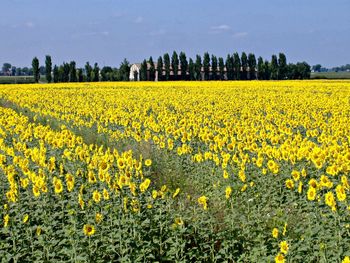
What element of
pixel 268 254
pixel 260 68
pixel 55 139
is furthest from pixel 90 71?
pixel 268 254

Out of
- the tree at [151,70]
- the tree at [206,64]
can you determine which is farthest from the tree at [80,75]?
the tree at [206,64]

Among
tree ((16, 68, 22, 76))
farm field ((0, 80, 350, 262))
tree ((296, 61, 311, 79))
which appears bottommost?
farm field ((0, 80, 350, 262))

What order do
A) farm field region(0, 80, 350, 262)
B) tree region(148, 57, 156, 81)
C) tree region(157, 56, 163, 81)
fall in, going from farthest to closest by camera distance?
tree region(157, 56, 163, 81), tree region(148, 57, 156, 81), farm field region(0, 80, 350, 262)

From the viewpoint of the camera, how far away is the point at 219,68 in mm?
89812

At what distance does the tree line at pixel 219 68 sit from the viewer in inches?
3270

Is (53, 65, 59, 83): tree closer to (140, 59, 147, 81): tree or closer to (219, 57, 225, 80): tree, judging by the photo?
(140, 59, 147, 81): tree

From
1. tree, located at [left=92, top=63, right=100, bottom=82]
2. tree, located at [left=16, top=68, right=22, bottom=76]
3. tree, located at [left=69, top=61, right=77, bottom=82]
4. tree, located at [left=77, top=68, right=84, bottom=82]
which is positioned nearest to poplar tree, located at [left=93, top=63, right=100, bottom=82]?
tree, located at [left=92, top=63, right=100, bottom=82]

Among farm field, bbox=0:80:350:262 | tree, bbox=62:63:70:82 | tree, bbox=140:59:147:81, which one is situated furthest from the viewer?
tree, bbox=140:59:147:81

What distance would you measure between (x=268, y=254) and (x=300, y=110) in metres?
13.5

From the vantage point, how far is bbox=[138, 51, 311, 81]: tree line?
273ft

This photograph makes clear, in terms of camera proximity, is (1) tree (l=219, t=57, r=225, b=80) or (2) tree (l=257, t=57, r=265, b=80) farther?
(1) tree (l=219, t=57, r=225, b=80)

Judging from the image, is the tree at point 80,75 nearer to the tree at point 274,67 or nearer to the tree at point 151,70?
the tree at point 151,70

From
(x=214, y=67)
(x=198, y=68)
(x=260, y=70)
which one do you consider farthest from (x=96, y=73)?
(x=260, y=70)

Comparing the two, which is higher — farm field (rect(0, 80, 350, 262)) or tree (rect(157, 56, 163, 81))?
tree (rect(157, 56, 163, 81))
